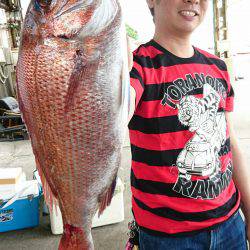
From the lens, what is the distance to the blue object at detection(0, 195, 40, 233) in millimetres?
2988

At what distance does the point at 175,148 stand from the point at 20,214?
220 centimetres

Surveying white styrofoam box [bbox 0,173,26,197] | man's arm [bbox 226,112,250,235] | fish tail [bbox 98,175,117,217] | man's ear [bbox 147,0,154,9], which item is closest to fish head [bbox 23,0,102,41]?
fish tail [bbox 98,175,117,217]

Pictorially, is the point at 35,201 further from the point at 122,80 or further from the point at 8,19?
the point at 8,19

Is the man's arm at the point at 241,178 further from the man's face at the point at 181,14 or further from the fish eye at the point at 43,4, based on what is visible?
the fish eye at the point at 43,4

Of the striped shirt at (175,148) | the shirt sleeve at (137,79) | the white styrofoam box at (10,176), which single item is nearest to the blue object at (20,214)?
the white styrofoam box at (10,176)

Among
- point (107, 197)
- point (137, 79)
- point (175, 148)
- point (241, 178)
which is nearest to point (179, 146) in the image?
point (175, 148)

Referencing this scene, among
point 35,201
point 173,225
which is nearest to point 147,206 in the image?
point 173,225

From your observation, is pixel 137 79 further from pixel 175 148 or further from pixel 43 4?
pixel 43 4

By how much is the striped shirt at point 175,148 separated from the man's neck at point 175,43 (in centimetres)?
3

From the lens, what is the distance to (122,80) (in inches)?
31.2

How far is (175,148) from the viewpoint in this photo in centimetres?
135

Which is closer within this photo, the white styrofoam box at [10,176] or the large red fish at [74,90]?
the large red fish at [74,90]

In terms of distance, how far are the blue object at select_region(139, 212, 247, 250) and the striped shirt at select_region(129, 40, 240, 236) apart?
0.09 feet

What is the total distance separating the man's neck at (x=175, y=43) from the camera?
1.45 metres
